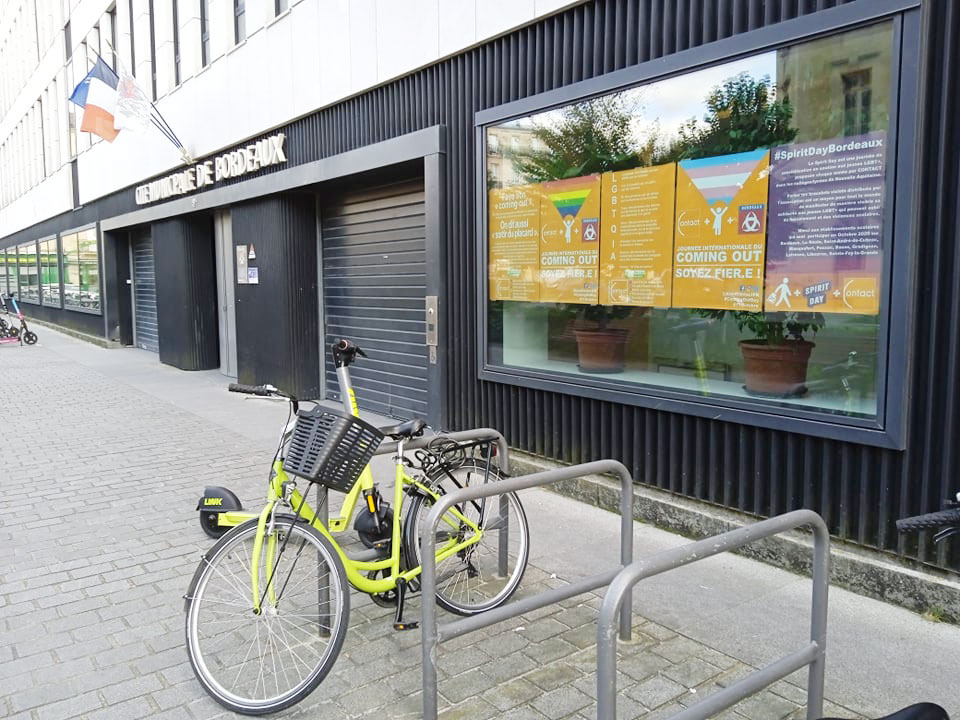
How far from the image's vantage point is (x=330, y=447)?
10.3 feet

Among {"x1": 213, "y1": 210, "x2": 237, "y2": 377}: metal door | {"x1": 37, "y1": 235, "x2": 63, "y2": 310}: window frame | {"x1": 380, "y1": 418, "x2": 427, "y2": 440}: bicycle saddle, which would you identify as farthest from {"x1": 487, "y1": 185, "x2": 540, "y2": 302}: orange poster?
{"x1": 37, "y1": 235, "x2": 63, "y2": 310}: window frame

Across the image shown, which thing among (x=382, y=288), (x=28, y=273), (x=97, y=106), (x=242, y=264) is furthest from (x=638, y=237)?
(x=28, y=273)

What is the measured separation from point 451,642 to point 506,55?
185 inches

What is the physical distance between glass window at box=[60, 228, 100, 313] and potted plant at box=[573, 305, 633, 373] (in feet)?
54.8

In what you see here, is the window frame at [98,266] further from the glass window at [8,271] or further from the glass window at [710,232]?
the glass window at [710,232]

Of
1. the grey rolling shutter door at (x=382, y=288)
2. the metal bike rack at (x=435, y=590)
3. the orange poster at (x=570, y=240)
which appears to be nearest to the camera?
the metal bike rack at (x=435, y=590)

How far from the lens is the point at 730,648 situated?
3.58 metres

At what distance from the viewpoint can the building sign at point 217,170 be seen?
10.3 meters

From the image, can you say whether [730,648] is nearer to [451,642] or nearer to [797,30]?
[451,642]

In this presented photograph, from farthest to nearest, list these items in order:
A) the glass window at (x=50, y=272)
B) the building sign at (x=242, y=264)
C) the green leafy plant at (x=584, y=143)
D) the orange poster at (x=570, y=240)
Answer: the glass window at (x=50, y=272)
the building sign at (x=242, y=264)
the orange poster at (x=570, y=240)
the green leafy plant at (x=584, y=143)

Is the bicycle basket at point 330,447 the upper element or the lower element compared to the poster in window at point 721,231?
lower

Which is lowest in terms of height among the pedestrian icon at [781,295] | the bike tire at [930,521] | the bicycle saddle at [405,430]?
the bicycle saddle at [405,430]

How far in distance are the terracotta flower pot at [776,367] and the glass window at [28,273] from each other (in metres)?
28.9

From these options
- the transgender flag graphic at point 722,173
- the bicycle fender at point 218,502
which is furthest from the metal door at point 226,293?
the transgender flag graphic at point 722,173
